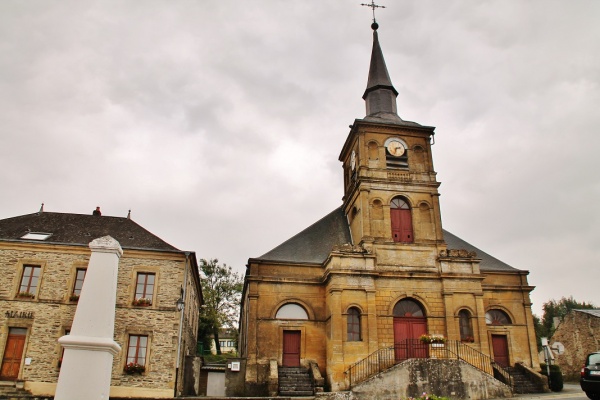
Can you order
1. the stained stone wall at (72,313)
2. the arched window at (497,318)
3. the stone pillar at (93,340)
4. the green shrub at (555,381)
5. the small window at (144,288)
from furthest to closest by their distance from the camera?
the arched window at (497,318), the green shrub at (555,381), the small window at (144,288), the stained stone wall at (72,313), the stone pillar at (93,340)

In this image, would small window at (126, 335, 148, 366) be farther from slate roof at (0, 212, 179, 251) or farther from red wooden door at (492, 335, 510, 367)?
red wooden door at (492, 335, 510, 367)

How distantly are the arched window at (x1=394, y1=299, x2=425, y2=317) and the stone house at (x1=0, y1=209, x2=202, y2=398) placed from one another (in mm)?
10194

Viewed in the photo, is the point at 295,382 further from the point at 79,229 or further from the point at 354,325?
the point at 79,229

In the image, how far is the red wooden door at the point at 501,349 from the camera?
973 inches

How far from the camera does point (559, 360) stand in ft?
109

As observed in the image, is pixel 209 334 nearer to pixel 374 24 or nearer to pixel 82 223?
pixel 82 223

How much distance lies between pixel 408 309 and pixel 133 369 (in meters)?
12.8

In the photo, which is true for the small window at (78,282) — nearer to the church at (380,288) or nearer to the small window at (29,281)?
the small window at (29,281)

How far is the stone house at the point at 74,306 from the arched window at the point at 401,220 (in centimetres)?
1074

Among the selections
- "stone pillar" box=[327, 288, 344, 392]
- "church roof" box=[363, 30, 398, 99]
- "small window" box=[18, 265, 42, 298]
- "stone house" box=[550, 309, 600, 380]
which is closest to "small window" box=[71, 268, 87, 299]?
"small window" box=[18, 265, 42, 298]

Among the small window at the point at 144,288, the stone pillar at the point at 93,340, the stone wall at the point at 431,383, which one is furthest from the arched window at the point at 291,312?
the stone pillar at the point at 93,340

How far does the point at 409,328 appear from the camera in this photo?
22.7 meters

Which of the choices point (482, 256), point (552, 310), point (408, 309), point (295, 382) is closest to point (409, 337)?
point (408, 309)

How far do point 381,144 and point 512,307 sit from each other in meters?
11.6
